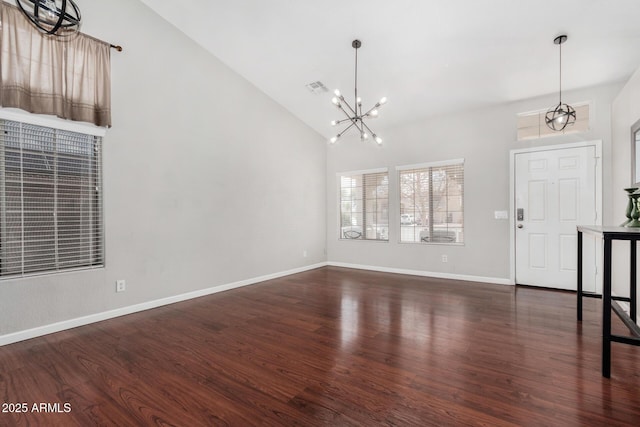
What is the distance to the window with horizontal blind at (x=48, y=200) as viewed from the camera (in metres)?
2.91

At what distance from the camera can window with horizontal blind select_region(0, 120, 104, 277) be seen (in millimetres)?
2910

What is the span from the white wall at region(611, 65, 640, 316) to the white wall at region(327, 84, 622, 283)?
0.67 feet

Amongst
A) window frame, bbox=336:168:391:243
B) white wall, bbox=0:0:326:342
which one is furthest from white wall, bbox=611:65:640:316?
white wall, bbox=0:0:326:342

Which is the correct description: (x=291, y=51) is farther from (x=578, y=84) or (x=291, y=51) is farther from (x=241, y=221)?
(x=578, y=84)

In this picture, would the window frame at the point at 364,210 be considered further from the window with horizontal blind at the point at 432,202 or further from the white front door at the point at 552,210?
the white front door at the point at 552,210

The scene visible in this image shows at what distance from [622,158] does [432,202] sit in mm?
2596

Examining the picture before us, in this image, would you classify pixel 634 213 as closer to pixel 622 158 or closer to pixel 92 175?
pixel 622 158

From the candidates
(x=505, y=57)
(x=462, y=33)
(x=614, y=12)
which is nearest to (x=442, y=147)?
(x=505, y=57)

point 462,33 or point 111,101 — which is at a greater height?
point 462,33

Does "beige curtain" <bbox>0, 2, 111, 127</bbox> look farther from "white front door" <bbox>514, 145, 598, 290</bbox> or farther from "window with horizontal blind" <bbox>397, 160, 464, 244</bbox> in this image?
"white front door" <bbox>514, 145, 598, 290</bbox>

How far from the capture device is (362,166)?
21.5 ft

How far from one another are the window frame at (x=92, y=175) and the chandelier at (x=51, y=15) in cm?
206

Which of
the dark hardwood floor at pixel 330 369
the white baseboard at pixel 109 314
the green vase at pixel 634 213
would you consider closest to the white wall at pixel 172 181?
the white baseboard at pixel 109 314

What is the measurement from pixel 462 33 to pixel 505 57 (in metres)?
0.78
